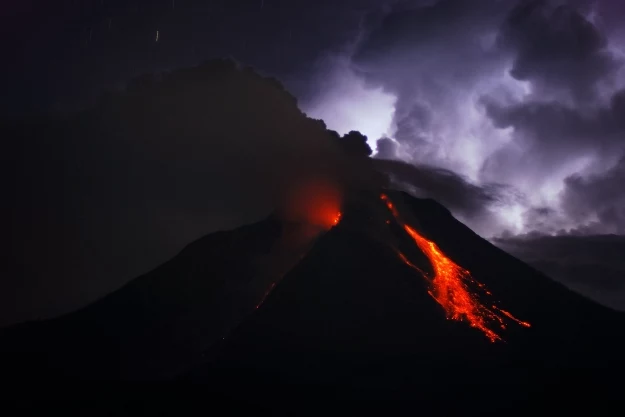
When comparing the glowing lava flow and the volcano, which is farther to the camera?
the glowing lava flow

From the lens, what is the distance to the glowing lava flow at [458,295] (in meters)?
58.7

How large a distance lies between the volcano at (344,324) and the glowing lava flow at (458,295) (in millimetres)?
229

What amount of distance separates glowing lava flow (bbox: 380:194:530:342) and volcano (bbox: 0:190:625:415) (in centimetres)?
23

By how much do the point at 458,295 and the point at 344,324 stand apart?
1395 cm

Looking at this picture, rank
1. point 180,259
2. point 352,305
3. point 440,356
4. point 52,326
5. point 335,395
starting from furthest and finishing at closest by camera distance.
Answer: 1. point 180,259
2. point 52,326
3. point 352,305
4. point 440,356
5. point 335,395

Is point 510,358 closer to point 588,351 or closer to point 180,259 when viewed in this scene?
point 588,351

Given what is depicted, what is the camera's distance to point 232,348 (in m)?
53.4

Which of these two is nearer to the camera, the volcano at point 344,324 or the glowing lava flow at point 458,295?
the volcano at point 344,324

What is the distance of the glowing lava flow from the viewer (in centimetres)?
5868

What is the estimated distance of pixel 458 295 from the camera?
207 feet

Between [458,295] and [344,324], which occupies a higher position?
[458,295]

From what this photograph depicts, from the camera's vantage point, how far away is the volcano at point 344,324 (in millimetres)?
50781

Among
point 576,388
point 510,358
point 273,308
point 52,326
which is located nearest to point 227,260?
point 273,308

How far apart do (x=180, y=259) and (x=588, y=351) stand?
5422cm
